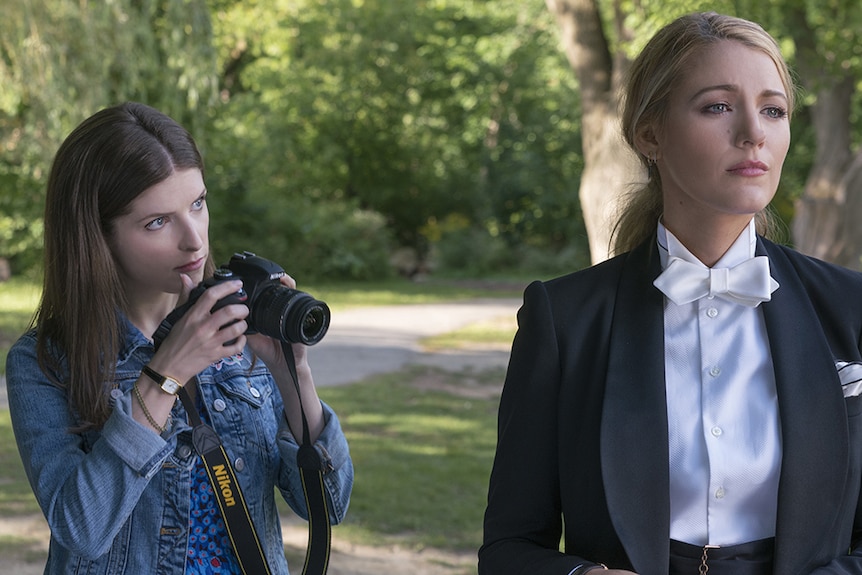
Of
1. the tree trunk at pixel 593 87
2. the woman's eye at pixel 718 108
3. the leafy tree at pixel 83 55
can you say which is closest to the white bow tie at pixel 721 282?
the woman's eye at pixel 718 108

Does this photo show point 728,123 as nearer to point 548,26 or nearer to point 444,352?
point 444,352

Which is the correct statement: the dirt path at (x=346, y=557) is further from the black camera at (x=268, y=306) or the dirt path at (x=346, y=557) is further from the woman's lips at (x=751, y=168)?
the woman's lips at (x=751, y=168)

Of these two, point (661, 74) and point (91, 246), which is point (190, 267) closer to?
point (91, 246)

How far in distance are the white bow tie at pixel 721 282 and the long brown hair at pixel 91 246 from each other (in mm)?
1000

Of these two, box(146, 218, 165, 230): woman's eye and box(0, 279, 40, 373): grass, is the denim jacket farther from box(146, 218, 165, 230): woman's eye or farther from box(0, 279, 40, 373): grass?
box(0, 279, 40, 373): grass

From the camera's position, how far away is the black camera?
81.0 inches

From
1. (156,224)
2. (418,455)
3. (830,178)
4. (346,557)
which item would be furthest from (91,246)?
(830,178)

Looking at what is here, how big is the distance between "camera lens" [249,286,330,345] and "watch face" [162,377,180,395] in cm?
20

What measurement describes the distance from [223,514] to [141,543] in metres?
0.17

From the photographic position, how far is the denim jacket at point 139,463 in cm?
194

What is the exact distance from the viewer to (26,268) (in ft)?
60.9

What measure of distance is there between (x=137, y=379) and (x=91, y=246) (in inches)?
11.0

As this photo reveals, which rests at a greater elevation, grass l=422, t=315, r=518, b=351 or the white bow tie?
the white bow tie

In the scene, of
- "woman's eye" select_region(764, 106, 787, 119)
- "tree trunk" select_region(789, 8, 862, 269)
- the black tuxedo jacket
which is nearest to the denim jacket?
the black tuxedo jacket
